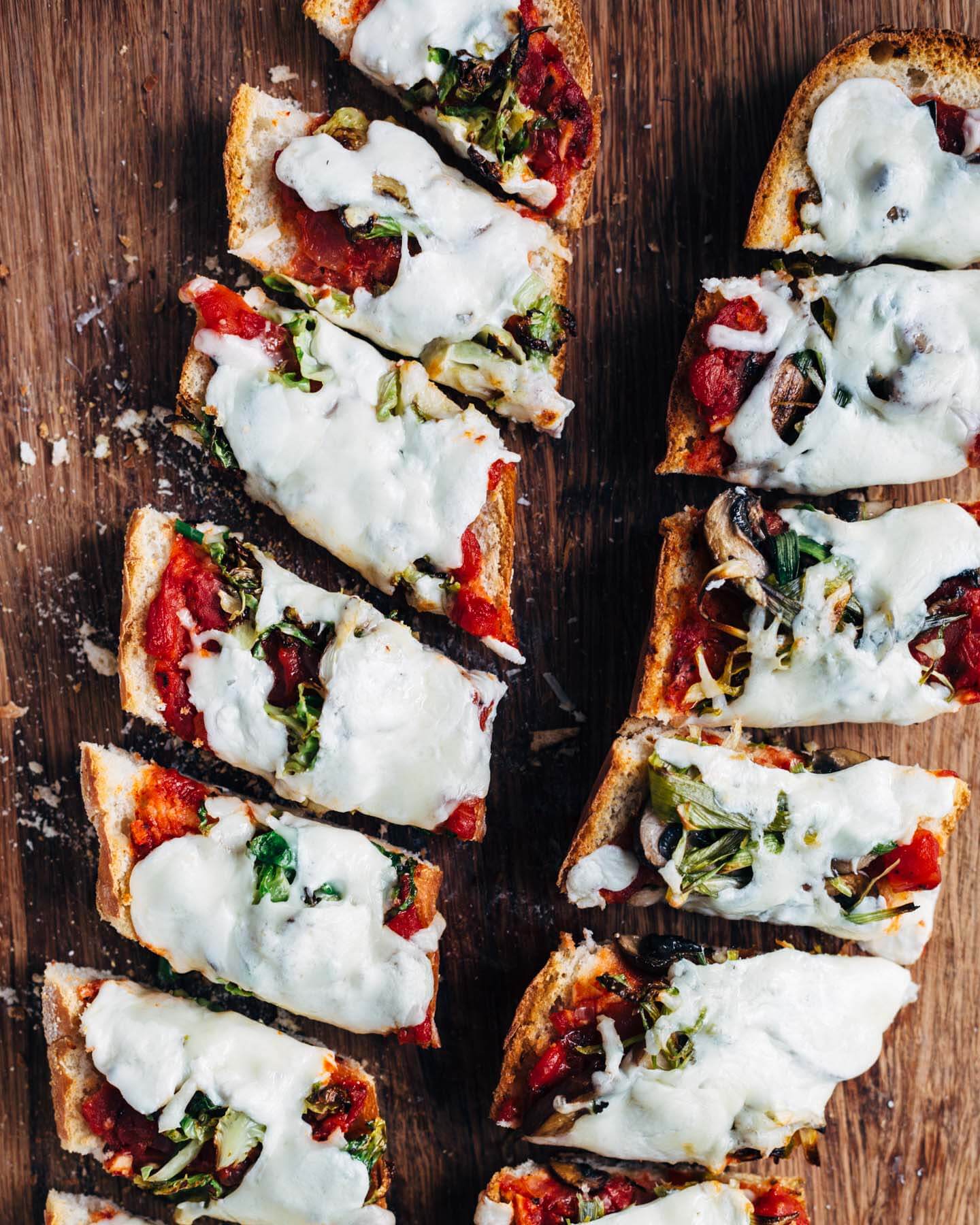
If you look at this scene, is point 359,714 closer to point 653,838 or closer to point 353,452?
point 353,452

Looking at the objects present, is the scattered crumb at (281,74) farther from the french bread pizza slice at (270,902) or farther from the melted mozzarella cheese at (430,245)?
the french bread pizza slice at (270,902)

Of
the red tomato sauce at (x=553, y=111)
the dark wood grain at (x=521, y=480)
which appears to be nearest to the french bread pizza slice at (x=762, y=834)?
the dark wood grain at (x=521, y=480)

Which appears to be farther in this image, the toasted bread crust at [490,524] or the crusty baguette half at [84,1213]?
the crusty baguette half at [84,1213]

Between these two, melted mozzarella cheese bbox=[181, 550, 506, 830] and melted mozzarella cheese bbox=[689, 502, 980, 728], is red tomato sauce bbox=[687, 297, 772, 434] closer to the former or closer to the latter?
melted mozzarella cheese bbox=[689, 502, 980, 728]

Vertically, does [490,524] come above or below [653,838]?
above

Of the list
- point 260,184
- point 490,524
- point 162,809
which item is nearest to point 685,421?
point 490,524

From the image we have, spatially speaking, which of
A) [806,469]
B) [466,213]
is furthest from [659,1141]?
[466,213]
